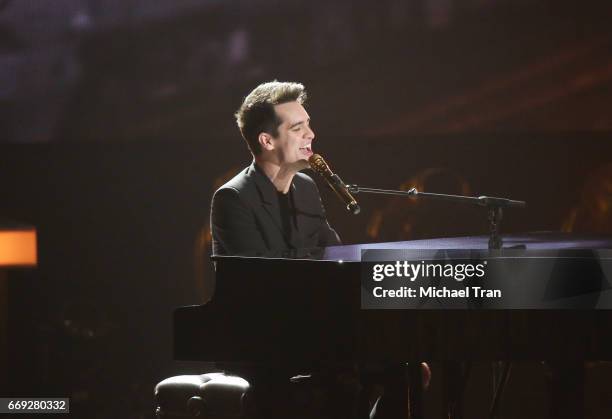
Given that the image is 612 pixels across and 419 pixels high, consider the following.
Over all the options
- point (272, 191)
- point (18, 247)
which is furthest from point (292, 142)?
point (18, 247)

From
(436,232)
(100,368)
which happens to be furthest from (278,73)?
(100,368)

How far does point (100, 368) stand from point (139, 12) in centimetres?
178

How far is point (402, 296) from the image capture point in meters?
2.55

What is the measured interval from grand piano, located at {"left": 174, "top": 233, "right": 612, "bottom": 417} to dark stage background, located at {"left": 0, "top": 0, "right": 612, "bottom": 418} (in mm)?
2006

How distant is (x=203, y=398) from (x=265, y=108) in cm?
106

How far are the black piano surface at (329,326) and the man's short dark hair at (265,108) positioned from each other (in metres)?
0.83

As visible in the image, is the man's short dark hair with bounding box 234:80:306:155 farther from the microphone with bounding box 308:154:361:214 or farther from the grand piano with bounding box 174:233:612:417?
the grand piano with bounding box 174:233:612:417

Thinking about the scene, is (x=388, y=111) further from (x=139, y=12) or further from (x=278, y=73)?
(x=139, y=12)

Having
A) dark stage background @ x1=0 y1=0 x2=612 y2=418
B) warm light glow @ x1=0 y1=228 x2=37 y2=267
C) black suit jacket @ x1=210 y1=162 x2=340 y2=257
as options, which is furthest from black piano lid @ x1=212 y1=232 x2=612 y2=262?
warm light glow @ x1=0 y1=228 x2=37 y2=267

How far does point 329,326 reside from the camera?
8.32 ft

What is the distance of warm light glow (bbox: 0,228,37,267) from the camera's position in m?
4.48

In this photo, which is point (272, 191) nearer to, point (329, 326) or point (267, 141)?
point (267, 141)

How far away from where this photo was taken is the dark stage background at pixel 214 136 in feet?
14.4

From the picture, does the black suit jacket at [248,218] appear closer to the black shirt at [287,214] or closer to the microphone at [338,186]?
the black shirt at [287,214]
